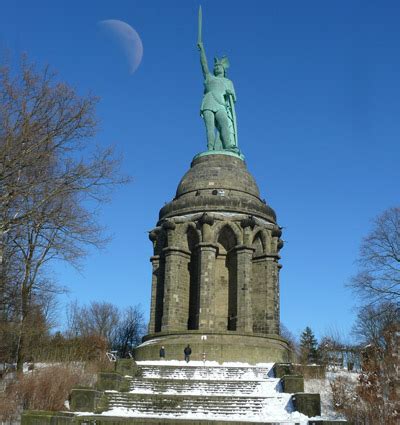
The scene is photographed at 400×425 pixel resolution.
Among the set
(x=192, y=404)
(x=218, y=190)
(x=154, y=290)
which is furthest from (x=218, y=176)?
(x=192, y=404)

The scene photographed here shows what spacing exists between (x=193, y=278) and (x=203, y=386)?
33.5 ft

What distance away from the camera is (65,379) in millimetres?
18594

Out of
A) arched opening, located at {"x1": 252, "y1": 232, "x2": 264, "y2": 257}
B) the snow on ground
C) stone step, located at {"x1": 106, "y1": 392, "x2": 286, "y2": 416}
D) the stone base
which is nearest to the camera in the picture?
stone step, located at {"x1": 106, "y1": 392, "x2": 286, "y2": 416}

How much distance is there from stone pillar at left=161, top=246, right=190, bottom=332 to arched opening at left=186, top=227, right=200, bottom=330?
0.72 feet

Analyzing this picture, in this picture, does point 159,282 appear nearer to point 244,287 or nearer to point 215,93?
point 244,287

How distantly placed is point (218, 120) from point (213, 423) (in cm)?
2120

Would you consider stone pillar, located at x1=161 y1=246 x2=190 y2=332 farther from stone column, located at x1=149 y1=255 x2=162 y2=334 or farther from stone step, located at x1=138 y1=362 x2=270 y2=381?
stone step, located at x1=138 y1=362 x2=270 y2=381

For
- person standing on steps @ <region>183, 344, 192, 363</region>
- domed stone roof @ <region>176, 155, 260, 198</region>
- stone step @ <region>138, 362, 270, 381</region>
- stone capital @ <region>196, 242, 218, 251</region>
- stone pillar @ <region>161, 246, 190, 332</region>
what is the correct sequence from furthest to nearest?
domed stone roof @ <region>176, 155, 260, 198</region>
stone capital @ <region>196, 242, 218, 251</region>
stone pillar @ <region>161, 246, 190, 332</region>
person standing on steps @ <region>183, 344, 192, 363</region>
stone step @ <region>138, 362, 270, 381</region>

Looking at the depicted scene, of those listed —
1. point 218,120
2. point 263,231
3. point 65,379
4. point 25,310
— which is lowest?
point 65,379

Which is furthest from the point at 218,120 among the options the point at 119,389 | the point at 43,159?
the point at 43,159

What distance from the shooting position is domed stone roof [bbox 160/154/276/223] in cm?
2994

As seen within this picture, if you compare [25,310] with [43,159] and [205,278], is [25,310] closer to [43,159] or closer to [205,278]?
[205,278]

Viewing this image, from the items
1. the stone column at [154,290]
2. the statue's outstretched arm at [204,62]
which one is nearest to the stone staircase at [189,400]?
the stone column at [154,290]

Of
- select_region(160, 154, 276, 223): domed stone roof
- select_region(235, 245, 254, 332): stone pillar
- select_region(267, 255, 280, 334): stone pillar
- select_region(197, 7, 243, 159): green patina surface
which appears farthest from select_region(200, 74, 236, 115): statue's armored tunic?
select_region(267, 255, 280, 334): stone pillar
